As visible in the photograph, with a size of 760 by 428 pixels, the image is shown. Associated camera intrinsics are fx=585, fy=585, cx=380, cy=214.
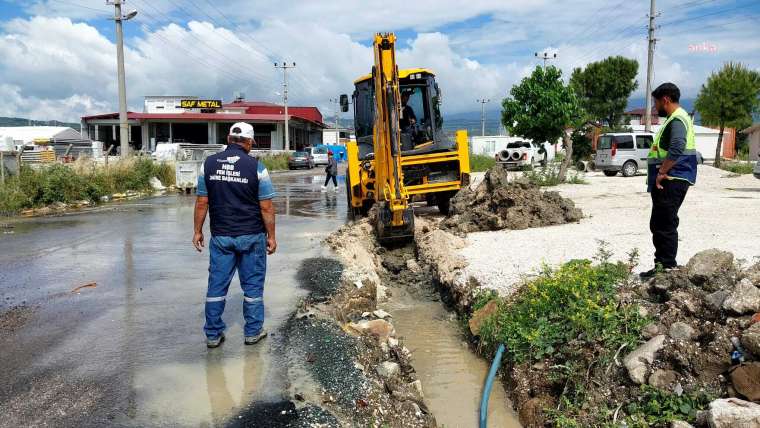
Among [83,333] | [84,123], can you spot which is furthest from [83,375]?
[84,123]

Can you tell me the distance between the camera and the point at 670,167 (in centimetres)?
525

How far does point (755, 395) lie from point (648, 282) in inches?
68.2

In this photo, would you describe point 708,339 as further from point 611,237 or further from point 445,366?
point 611,237

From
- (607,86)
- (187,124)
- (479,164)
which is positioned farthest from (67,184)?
(607,86)

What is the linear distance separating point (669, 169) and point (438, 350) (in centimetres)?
283

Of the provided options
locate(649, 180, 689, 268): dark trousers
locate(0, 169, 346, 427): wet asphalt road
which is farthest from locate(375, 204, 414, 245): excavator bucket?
locate(649, 180, 689, 268): dark trousers

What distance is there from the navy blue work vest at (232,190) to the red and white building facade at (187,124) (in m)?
45.1

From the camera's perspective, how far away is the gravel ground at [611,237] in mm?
7176

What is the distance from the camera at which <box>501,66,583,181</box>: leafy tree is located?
2186cm

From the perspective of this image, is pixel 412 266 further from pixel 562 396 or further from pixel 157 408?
pixel 157 408

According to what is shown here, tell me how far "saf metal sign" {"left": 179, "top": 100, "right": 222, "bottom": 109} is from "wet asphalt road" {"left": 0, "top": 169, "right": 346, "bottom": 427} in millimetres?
47989

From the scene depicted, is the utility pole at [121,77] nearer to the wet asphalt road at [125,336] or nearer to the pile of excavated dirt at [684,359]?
the wet asphalt road at [125,336]

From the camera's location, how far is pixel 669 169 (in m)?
5.27

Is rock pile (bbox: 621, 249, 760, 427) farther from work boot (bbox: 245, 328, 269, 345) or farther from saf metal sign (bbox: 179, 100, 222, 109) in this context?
saf metal sign (bbox: 179, 100, 222, 109)
